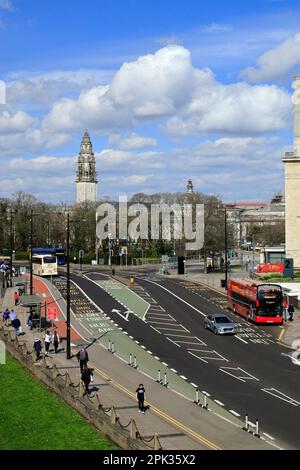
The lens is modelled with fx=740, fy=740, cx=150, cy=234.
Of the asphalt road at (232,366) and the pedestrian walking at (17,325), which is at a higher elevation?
the pedestrian walking at (17,325)

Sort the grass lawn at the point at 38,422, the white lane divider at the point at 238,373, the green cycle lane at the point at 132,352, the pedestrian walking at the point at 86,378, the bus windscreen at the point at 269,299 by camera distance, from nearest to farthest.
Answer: the grass lawn at the point at 38,422 < the pedestrian walking at the point at 86,378 < the green cycle lane at the point at 132,352 < the white lane divider at the point at 238,373 < the bus windscreen at the point at 269,299

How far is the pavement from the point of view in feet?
83.4

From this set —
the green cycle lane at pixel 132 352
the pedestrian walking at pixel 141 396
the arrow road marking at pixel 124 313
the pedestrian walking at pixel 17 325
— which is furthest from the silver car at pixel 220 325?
the pedestrian walking at pixel 141 396

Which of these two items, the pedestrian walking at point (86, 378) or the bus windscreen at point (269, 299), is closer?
the pedestrian walking at point (86, 378)

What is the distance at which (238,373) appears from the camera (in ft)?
128

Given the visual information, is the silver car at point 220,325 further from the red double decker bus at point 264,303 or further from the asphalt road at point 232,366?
the red double decker bus at point 264,303

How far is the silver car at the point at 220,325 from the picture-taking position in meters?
50.7

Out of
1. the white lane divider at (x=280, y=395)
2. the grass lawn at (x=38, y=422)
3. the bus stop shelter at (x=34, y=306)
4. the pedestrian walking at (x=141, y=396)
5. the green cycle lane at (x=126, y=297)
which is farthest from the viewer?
the green cycle lane at (x=126, y=297)

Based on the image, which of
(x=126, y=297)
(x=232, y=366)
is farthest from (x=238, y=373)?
(x=126, y=297)

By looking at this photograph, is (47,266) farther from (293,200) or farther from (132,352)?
(132,352)

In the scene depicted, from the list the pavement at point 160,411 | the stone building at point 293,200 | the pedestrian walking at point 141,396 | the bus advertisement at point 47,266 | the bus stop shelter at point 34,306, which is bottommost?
the pavement at point 160,411

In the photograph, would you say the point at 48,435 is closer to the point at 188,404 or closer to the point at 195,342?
the point at 188,404

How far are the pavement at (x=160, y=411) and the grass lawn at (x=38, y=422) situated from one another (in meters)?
1.68
